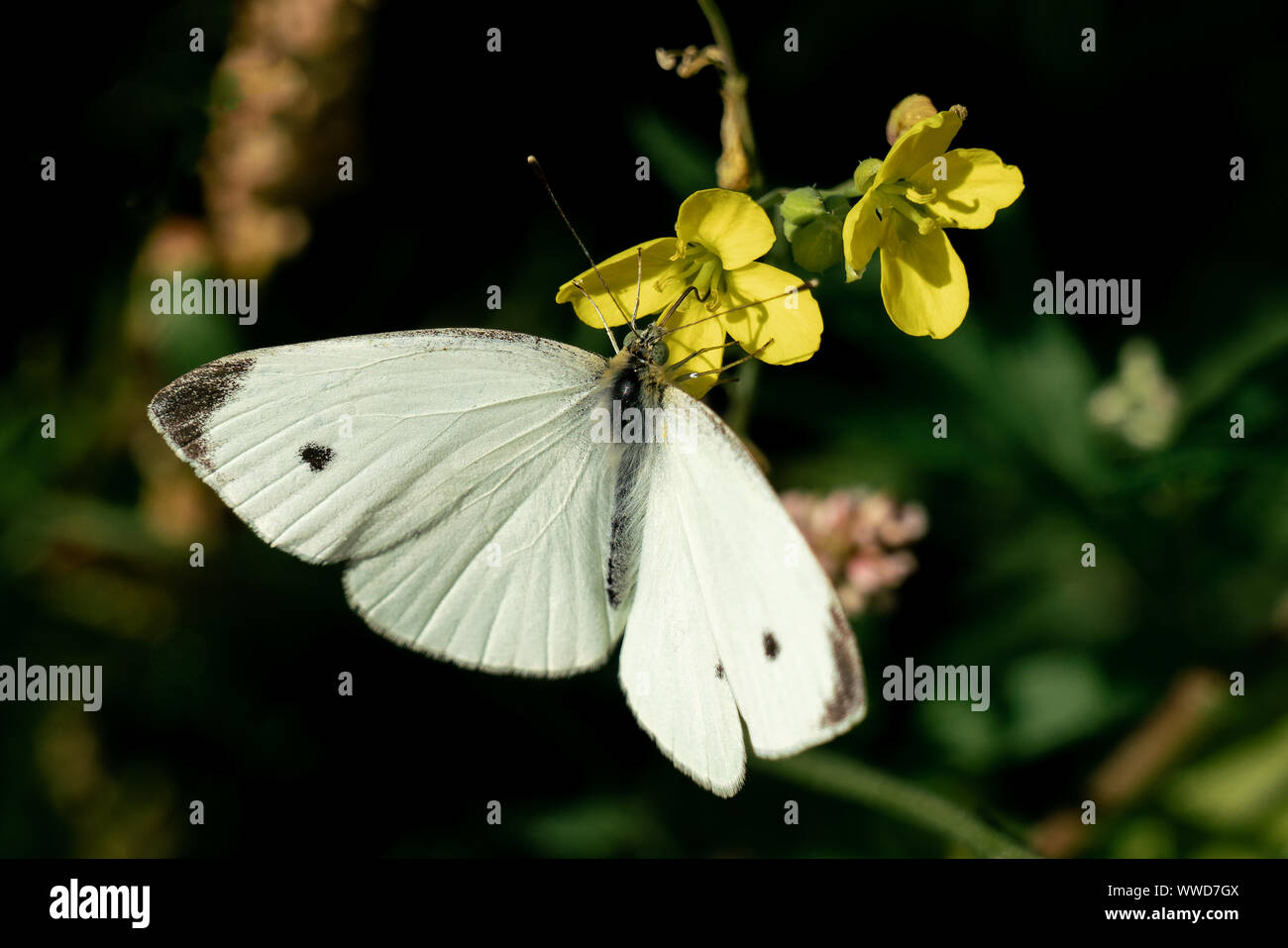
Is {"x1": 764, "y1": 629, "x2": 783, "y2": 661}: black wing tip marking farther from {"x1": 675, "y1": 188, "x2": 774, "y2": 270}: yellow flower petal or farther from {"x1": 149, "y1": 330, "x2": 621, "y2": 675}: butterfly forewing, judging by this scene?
{"x1": 675, "y1": 188, "x2": 774, "y2": 270}: yellow flower petal

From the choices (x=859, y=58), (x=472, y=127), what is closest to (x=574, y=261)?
(x=472, y=127)

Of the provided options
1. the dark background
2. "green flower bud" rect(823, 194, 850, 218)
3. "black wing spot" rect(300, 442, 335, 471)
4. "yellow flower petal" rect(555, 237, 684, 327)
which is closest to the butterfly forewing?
"black wing spot" rect(300, 442, 335, 471)

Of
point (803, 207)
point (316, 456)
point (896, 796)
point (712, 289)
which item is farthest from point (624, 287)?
point (896, 796)

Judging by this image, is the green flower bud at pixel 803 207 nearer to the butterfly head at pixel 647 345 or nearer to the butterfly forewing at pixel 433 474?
the butterfly head at pixel 647 345

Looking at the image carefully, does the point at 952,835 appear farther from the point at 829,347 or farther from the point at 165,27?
the point at 165,27

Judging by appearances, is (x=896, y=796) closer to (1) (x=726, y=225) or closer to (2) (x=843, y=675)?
(2) (x=843, y=675)

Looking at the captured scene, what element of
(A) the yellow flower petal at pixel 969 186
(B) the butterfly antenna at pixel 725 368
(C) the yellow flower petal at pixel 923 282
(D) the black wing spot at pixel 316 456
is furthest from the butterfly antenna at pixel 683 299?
(D) the black wing spot at pixel 316 456

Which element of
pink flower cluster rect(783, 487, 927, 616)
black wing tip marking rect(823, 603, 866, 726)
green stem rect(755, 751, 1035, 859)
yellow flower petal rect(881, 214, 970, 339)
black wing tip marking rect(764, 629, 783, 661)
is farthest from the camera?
pink flower cluster rect(783, 487, 927, 616)
